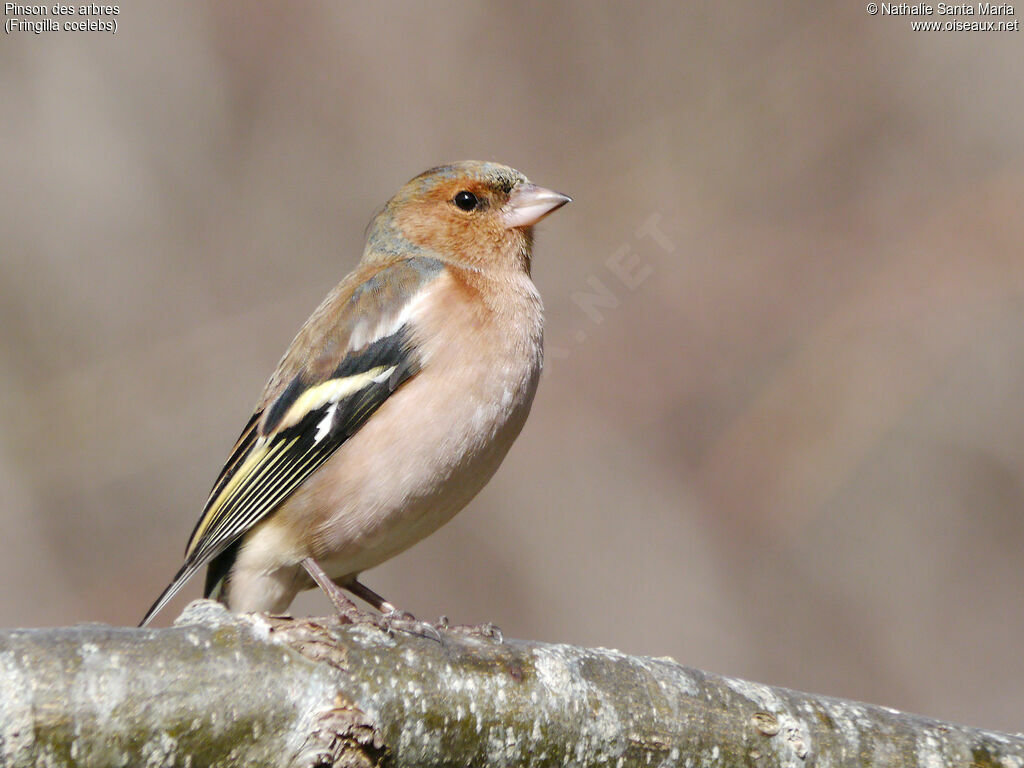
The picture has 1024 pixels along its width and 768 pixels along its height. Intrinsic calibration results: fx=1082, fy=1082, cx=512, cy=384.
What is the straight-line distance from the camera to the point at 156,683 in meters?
1.90

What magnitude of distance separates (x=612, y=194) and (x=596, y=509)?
1.91 m

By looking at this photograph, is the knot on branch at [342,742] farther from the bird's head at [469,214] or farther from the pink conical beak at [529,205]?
the pink conical beak at [529,205]

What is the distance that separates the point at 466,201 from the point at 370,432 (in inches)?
47.9

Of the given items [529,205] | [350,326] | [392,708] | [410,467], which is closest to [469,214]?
[529,205]

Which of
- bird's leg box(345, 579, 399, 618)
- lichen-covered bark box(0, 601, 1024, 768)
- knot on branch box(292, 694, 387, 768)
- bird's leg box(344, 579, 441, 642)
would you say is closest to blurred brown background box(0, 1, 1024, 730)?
bird's leg box(345, 579, 399, 618)

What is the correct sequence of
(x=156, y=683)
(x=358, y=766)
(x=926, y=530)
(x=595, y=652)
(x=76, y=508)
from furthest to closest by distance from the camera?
(x=926, y=530)
(x=76, y=508)
(x=595, y=652)
(x=358, y=766)
(x=156, y=683)

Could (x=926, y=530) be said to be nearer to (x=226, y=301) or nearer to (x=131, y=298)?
(x=226, y=301)

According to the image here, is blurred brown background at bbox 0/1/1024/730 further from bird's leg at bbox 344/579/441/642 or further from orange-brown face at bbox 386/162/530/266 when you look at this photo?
bird's leg at bbox 344/579/441/642

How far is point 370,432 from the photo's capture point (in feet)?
11.6

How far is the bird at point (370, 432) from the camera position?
342 cm

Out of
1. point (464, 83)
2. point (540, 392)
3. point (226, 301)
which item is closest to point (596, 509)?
point (540, 392)

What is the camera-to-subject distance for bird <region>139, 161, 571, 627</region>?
3.42m

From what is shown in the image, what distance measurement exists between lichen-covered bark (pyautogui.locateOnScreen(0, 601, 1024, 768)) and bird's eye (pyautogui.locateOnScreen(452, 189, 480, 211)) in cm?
227

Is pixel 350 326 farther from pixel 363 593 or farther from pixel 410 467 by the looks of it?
pixel 363 593
